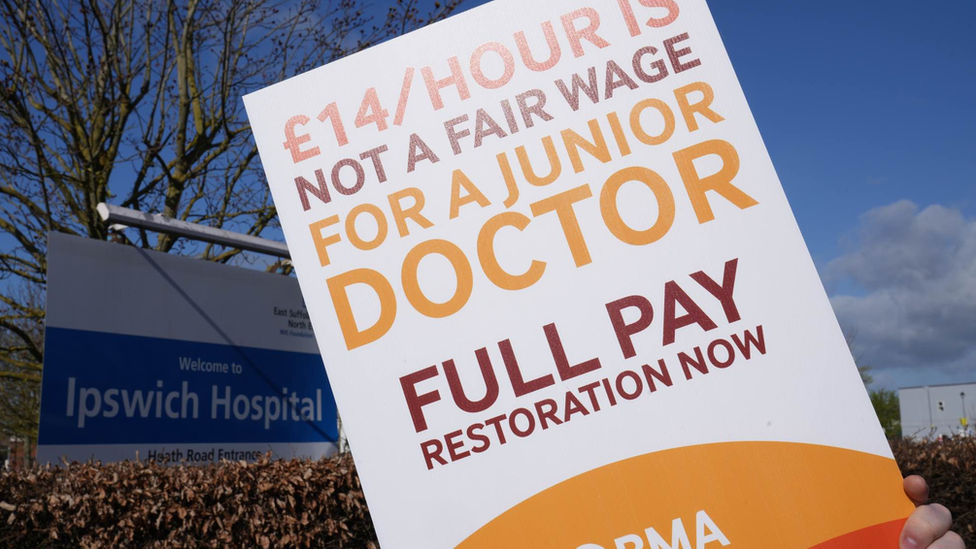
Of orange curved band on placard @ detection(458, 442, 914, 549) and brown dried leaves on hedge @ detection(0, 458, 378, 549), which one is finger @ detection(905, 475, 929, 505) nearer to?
orange curved band on placard @ detection(458, 442, 914, 549)

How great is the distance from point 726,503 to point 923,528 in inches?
14.9

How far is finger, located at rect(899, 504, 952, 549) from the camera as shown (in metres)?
1.64

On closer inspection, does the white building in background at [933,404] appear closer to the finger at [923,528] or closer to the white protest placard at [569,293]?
the finger at [923,528]

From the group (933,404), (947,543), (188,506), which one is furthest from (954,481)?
(933,404)

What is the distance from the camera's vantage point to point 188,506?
436cm

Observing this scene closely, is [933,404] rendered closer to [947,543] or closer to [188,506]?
[188,506]

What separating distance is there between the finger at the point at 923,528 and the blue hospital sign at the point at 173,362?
17.7 feet

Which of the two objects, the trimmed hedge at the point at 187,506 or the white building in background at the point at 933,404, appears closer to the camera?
the trimmed hedge at the point at 187,506

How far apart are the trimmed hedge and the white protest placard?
115 inches

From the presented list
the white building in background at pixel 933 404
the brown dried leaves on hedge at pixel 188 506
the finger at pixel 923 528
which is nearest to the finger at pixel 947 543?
the finger at pixel 923 528

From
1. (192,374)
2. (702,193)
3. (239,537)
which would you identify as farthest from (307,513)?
(702,193)

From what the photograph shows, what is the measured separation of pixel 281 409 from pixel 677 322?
20.0 ft

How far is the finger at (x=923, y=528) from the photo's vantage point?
1645mm

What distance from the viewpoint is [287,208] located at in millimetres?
1930
